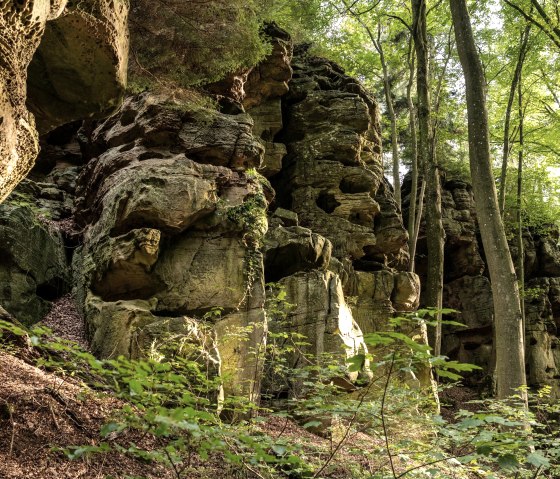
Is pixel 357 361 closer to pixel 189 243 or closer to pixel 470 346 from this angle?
pixel 189 243

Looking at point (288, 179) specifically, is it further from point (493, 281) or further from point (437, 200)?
point (493, 281)

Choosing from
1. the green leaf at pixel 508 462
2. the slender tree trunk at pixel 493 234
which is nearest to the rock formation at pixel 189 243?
the green leaf at pixel 508 462

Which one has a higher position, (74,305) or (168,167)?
(168,167)

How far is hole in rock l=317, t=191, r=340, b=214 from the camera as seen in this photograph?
48.9 feet

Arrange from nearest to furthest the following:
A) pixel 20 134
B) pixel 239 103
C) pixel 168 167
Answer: pixel 20 134, pixel 168 167, pixel 239 103

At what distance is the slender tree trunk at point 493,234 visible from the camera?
6625mm

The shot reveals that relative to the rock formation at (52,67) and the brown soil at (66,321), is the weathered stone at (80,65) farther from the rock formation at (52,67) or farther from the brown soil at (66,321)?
the brown soil at (66,321)

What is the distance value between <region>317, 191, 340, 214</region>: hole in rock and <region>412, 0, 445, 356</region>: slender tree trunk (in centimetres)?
336

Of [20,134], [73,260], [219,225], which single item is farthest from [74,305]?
[20,134]

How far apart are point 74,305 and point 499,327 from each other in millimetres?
8033

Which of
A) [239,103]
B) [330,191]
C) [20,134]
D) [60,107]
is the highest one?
[239,103]

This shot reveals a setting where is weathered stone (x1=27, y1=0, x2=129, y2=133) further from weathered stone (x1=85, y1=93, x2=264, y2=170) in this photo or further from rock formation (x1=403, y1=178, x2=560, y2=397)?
rock formation (x1=403, y1=178, x2=560, y2=397)

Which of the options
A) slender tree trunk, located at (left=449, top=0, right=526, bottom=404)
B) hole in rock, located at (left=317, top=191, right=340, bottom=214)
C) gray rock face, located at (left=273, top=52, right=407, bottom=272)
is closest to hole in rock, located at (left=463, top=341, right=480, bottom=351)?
gray rock face, located at (left=273, top=52, right=407, bottom=272)

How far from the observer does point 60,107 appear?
4.94 meters
